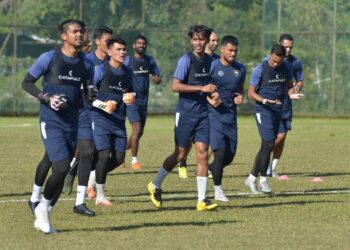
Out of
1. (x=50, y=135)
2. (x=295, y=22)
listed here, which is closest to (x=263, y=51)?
(x=295, y=22)

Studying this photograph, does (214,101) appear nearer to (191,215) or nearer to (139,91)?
(191,215)

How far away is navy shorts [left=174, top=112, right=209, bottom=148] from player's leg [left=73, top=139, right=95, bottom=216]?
1.45m

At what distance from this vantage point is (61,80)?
11.6 m

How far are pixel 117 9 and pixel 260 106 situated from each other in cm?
2319

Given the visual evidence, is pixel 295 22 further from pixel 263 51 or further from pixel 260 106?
pixel 260 106

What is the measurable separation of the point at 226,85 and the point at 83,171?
297 centimetres

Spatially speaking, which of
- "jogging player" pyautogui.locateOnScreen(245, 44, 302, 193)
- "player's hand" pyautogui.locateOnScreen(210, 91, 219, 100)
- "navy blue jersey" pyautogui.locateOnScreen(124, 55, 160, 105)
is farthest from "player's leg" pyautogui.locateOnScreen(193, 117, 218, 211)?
"navy blue jersey" pyautogui.locateOnScreen(124, 55, 160, 105)

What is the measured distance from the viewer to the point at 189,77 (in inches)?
542

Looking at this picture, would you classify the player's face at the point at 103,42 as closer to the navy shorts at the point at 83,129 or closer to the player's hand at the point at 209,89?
the player's hand at the point at 209,89

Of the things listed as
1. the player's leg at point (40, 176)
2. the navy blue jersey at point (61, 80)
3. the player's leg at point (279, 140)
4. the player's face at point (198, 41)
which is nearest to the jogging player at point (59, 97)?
the navy blue jersey at point (61, 80)

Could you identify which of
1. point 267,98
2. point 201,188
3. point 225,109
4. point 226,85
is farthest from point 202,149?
point 267,98

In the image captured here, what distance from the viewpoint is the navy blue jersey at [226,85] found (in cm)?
1495

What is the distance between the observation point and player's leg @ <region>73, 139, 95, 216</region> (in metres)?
12.8

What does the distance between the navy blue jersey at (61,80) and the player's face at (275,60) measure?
4868mm
